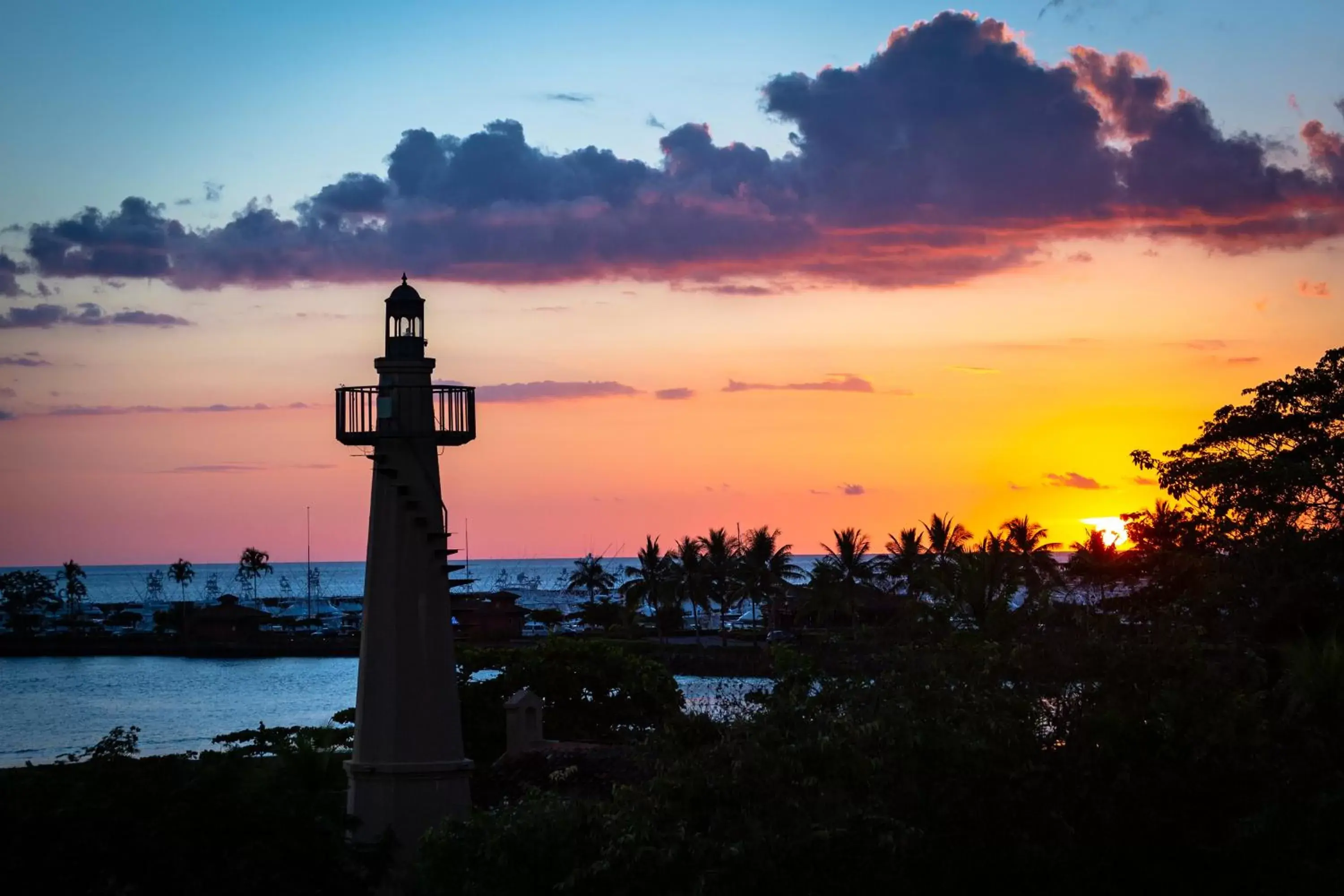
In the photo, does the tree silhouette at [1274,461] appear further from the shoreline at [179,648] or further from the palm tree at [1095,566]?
the shoreline at [179,648]

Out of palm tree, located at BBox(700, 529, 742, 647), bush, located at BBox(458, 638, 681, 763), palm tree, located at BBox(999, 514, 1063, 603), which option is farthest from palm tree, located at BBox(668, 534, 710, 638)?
bush, located at BBox(458, 638, 681, 763)

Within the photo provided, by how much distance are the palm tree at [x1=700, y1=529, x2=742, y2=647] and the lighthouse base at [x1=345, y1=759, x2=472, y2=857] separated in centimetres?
8458

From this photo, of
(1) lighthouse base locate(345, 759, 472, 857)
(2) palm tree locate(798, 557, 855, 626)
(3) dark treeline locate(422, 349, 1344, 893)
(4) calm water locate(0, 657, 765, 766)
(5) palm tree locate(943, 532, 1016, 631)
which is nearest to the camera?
(3) dark treeline locate(422, 349, 1344, 893)

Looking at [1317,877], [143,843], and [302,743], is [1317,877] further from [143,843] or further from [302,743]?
[302,743]

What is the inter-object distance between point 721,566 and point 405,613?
86338 mm

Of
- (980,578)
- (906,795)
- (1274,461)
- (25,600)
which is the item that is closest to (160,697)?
(25,600)

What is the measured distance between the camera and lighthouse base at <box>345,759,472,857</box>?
88.5 feet

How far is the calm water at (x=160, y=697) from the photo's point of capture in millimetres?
93062

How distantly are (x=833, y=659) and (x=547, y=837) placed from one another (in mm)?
7716

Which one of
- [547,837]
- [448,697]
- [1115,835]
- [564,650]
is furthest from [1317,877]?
[564,650]

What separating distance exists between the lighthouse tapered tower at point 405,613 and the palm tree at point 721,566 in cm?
8446

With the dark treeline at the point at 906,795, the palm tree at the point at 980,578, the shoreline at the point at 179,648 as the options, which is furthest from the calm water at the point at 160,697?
the dark treeline at the point at 906,795

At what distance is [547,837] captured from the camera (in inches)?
793

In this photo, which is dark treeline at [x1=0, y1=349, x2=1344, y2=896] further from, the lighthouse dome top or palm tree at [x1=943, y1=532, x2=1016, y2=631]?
palm tree at [x1=943, y1=532, x2=1016, y2=631]
